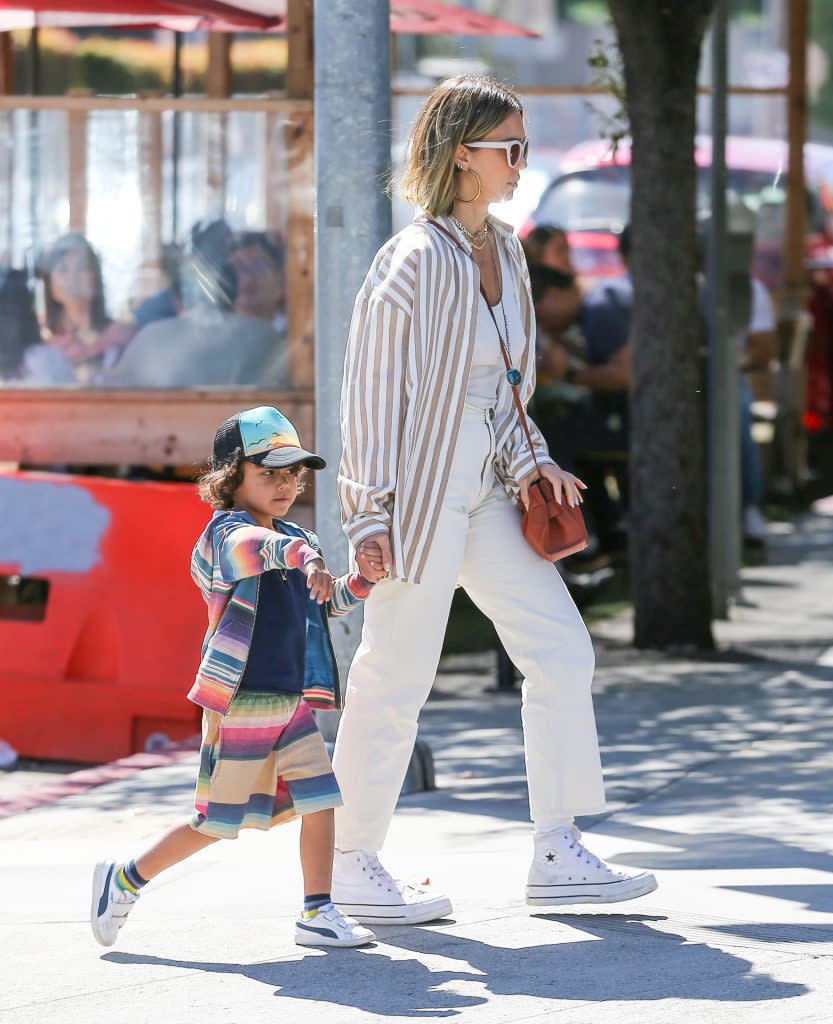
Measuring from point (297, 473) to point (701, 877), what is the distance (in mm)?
1535

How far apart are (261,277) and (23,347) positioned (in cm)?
108

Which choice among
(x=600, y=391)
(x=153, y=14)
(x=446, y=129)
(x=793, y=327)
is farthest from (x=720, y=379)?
(x=446, y=129)

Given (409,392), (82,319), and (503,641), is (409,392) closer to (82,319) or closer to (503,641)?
(503,641)

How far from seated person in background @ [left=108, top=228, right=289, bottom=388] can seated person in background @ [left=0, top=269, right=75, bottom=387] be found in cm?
26

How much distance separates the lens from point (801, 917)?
193 inches

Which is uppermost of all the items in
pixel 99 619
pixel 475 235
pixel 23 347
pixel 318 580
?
pixel 475 235

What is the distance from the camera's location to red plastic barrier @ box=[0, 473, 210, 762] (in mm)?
8047

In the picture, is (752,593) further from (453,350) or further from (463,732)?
(453,350)

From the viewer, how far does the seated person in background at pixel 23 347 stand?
879cm

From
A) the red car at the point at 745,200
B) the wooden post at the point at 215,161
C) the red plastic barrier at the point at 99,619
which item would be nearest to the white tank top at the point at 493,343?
the red plastic barrier at the point at 99,619

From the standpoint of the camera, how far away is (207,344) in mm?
8688

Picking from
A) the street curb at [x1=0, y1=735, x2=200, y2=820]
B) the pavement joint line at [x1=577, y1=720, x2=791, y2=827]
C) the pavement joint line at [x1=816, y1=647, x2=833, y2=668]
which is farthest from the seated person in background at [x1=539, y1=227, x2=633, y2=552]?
the street curb at [x1=0, y1=735, x2=200, y2=820]

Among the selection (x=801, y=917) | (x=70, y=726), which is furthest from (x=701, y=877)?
(x=70, y=726)

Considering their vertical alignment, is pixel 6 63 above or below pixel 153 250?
above
